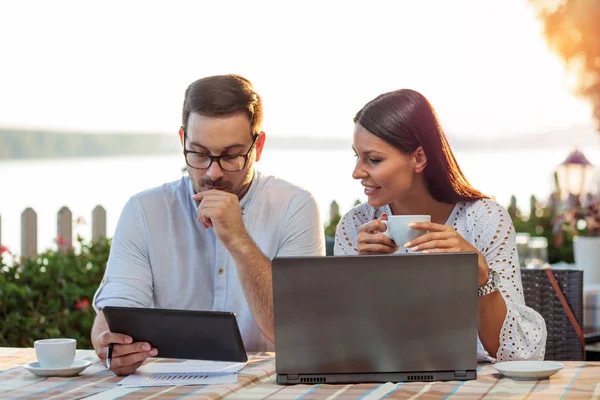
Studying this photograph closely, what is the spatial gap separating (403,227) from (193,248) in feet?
3.23

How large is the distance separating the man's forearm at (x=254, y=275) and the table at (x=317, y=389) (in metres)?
0.50

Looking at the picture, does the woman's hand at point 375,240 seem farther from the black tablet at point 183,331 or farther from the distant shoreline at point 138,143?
the distant shoreline at point 138,143

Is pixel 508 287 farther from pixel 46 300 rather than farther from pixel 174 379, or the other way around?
pixel 46 300

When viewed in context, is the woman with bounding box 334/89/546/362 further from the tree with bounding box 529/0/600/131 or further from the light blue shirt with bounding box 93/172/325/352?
the tree with bounding box 529/0/600/131

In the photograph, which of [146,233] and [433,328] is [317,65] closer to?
[146,233]

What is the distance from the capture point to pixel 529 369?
2057mm

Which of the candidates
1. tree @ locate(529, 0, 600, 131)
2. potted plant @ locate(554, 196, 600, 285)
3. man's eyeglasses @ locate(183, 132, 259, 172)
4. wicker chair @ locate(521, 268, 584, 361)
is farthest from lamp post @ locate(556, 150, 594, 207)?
tree @ locate(529, 0, 600, 131)

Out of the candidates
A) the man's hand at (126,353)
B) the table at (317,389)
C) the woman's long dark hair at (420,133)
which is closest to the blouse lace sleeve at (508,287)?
the woman's long dark hair at (420,133)

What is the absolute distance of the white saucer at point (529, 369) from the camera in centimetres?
202

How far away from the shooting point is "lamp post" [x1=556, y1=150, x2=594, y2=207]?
17.8 ft

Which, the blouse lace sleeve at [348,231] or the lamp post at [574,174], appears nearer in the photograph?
the blouse lace sleeve at [348,231]

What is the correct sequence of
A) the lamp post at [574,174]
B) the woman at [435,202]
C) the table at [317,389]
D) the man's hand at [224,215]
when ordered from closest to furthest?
the table at [317,389], the woman at [435,202], the man's hand at [224,215], the lamp post at [574,174]

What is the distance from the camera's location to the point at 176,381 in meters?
2.11

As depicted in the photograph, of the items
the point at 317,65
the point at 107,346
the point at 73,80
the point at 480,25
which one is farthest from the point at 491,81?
the point at 107,346
